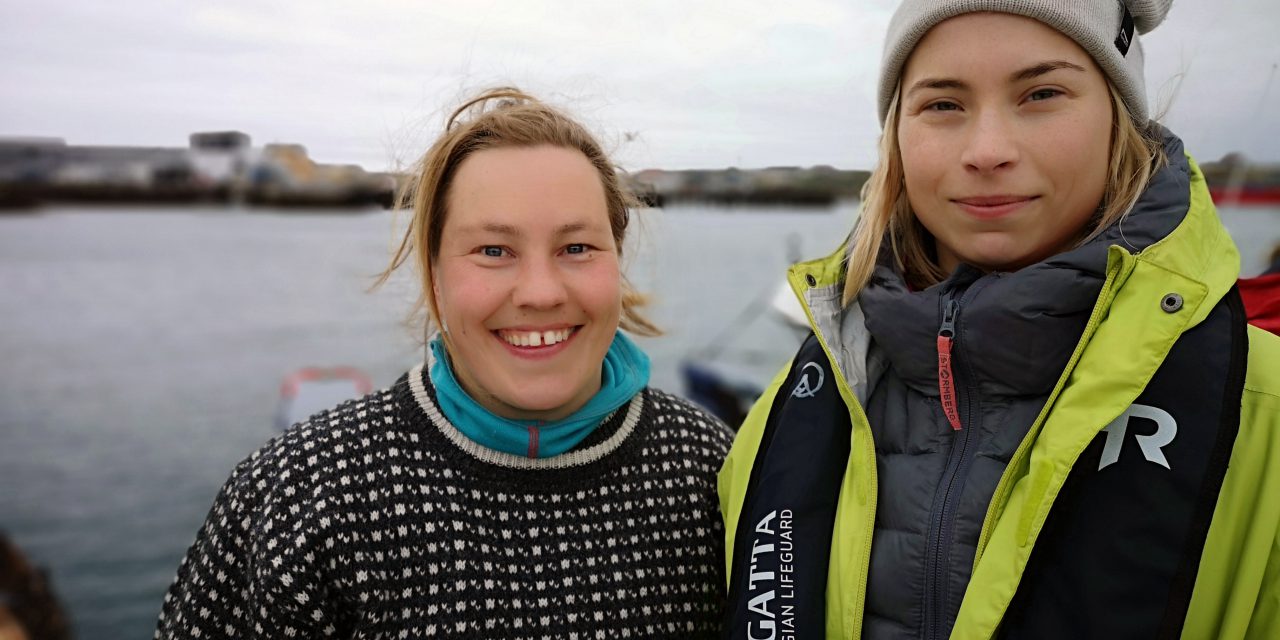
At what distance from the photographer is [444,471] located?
181 cm

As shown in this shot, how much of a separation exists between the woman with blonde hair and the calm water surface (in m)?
0.41

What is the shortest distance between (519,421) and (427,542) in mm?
306

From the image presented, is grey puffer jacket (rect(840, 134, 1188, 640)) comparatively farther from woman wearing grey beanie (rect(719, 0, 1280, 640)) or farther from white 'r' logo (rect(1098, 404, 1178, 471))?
white 'r' logo (rect(1098, 404, 1178, 471))

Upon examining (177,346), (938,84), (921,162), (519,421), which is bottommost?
(177,346)

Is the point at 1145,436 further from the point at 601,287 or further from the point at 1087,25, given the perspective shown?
the point at 601,287

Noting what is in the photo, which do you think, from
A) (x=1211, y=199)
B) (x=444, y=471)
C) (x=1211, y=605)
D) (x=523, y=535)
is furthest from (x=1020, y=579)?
(x=444, y=471)

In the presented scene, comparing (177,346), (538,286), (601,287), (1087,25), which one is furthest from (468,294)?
(177,346)

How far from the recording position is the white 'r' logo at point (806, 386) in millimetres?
1787

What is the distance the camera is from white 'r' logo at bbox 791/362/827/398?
179 cm

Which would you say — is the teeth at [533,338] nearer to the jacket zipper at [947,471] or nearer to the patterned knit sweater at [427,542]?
the patterned knit sweater at [427,542]

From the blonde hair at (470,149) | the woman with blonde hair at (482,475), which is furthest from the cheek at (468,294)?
the blonde hair at (470,149)

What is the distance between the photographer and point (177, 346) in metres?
29.2

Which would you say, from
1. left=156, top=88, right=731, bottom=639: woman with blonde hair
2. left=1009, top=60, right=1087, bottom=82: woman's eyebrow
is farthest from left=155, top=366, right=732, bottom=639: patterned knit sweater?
left=1009, top=60, right=1087, bottom=82: woman's eyebrow

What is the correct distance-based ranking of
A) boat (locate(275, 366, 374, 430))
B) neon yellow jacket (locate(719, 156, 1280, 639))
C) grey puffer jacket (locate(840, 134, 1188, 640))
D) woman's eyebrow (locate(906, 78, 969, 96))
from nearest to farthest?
1. neon yellow jacket (locate(719, 156, 1280, 639))
2. grey puffer jacket (locate(840, 134, 1188, 640))
3. woman's eyebrow (locate(906, 78, 969, 96))
4. boat (locate(275, 366, 374, 430))
